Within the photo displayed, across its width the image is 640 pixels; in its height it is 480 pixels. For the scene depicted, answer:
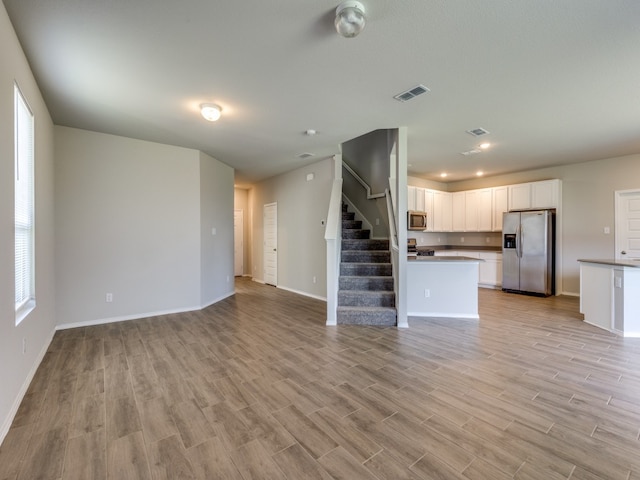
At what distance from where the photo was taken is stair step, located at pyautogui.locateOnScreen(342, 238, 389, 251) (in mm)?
5277

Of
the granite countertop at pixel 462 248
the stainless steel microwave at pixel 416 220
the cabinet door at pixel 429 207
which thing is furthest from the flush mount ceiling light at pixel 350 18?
the granite countertop at pixel 462 248

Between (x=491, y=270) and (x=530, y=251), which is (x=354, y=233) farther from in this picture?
(x=530, y=251)

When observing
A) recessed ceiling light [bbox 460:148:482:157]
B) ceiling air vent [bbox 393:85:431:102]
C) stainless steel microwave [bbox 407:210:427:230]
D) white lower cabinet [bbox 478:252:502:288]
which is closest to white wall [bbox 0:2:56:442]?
ceiling air vent [bbox 393:85:431:102]

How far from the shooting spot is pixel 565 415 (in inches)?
78.3

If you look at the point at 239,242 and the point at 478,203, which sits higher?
the point at 478,203

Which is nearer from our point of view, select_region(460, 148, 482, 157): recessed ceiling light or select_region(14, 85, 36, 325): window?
select_region(14, 85, 36, 325): window

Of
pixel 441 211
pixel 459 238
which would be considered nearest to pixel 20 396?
pixel 441 211

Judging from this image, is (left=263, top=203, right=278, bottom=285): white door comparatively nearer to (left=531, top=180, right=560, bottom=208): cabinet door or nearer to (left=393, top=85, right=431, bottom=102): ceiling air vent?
(left=393, top=85, right=431, bottom=102): ceiling air vent

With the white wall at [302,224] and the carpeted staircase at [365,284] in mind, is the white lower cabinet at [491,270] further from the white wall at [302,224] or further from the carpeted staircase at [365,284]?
the white wall at [302,224]

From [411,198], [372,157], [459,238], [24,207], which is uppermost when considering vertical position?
[372,157]

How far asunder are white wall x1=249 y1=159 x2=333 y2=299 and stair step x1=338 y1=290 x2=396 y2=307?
1275mm

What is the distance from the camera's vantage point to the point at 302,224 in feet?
20.2

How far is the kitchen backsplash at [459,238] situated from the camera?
7.19 metres

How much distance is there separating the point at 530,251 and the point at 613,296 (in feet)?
7.91
